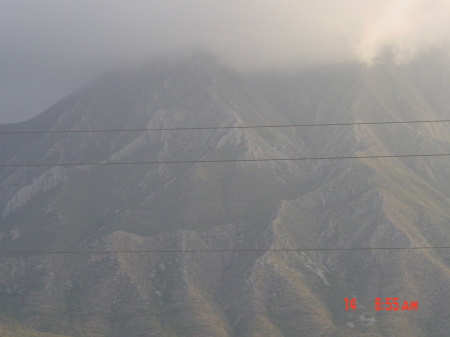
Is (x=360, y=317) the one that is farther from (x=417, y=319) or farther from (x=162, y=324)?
(x=162, y=324)

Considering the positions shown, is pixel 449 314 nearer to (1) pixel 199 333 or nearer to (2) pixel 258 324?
(2) pixel 258 324

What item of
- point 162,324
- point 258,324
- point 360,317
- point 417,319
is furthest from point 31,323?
point 417,319

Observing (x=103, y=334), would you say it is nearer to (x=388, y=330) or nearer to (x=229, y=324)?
(x=229, y=324)

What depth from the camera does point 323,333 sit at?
183m

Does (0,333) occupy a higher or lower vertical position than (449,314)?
lower

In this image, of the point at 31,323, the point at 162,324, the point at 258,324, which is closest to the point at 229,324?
the point at 258,324

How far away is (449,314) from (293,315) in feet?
180

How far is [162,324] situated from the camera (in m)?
197

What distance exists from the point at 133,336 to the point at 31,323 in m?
39.5

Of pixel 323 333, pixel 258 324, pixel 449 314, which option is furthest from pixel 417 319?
pixel 258 324

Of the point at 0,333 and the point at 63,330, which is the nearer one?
the point at 0,333

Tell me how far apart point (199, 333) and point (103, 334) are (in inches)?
1401

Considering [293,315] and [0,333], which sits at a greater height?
[293,315]

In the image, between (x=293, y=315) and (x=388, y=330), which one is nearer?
(x=388, y=330)
